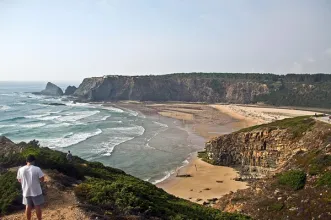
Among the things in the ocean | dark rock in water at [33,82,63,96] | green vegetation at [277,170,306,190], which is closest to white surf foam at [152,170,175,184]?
the ocean

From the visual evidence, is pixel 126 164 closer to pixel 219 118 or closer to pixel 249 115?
pixel 219 118

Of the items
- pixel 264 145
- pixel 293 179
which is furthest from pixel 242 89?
pixel 293 179

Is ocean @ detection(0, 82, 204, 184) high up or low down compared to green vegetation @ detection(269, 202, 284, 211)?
down

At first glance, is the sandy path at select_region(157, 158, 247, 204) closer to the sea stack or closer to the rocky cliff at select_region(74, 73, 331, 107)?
the rocky cliff at select_region(74, 73, 331, 107)

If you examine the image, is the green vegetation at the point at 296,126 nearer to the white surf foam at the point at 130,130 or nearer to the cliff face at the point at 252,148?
the cliff face at the point at 252,148

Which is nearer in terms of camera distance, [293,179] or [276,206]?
[276,206]

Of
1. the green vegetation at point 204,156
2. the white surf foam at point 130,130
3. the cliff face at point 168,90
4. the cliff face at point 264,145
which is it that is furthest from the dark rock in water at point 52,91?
the cliff face at point 264,145

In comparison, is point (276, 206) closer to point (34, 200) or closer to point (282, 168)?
point (282, 168)

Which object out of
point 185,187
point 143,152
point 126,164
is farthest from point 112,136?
point 185,187
